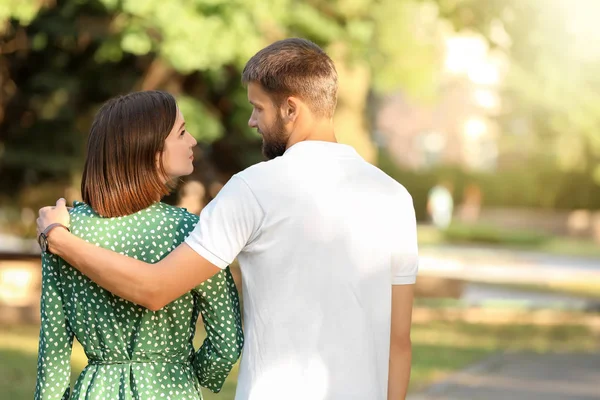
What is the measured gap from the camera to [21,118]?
16047mm

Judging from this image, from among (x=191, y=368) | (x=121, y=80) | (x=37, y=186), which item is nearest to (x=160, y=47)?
(x=121, y=80)

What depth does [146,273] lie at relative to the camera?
306cm

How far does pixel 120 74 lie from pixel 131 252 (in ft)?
43.6

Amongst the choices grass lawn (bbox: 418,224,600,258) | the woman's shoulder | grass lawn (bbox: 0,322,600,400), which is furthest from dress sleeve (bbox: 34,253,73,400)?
grass lawn (bbox: 418,224,600,258)

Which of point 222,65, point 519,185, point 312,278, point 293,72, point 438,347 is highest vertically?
point 293,72

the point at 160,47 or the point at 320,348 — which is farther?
the point at 160,47

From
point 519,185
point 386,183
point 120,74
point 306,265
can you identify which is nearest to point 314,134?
point 386,183

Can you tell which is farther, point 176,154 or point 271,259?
point 176,154

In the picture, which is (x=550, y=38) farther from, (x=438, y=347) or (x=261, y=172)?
(x=261, y=172)

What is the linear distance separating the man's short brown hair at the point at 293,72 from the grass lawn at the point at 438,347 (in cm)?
663

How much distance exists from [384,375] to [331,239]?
1.44 feet

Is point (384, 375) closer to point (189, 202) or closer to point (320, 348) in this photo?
point (320, 348)

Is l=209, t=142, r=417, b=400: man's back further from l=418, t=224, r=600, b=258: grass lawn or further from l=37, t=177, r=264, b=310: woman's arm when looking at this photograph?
l=418, t=224, r=600, b=258: grass lawn

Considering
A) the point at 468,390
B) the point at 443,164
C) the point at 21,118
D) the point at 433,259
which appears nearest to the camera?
the point at 468,390
